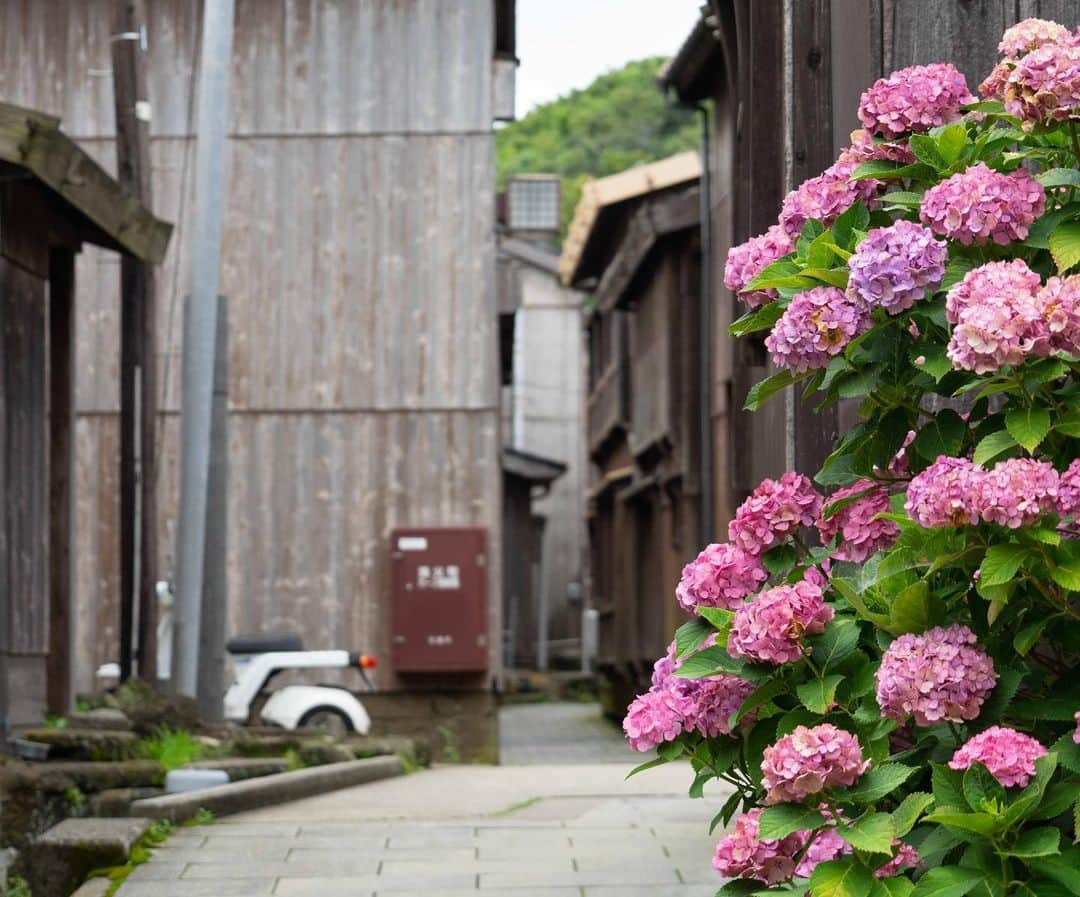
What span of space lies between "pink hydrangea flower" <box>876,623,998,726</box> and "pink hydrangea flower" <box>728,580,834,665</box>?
0.69 ft

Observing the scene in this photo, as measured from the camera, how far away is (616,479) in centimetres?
2969

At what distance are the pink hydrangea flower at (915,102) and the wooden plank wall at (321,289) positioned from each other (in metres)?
14.7

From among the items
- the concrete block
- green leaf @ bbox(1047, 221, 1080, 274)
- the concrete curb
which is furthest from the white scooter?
green leaf @ bbox(1047, 221, 1080, 274)

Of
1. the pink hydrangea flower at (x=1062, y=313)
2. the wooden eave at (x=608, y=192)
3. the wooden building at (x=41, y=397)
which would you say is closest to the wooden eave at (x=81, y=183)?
the wooden building at (x=41, y=397)

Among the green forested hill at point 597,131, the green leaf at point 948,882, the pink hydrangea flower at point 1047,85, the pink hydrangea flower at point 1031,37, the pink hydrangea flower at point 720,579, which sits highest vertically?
the green forested hill at point 597,131

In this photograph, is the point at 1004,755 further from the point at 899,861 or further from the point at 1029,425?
the point at 1029,425

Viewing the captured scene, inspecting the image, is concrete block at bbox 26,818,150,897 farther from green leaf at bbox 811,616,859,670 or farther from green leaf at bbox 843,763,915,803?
green leaf at bbox 843,763,915,803

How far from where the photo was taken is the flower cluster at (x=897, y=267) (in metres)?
3.52

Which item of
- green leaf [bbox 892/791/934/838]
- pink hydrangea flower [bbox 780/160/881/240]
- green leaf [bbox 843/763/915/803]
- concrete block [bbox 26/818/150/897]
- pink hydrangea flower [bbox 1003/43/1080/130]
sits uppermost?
pink hydrangea flower [bbox 1003/43/1080/130]

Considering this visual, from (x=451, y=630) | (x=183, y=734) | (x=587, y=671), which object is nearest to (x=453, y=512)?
(x=451, y=630)

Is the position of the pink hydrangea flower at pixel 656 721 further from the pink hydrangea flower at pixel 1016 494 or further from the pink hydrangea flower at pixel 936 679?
the pink hydrangea flower at pixel 1016 494

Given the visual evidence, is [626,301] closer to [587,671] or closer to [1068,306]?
[587,671]

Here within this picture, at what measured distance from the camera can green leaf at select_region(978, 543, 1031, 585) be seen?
3.19 metres

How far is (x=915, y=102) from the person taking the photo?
12.8ft
